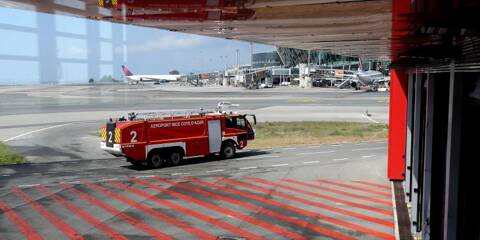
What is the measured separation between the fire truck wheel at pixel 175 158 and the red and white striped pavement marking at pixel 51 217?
8222mm

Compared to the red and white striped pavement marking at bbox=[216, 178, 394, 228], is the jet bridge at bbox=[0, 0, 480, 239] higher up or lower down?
higher up

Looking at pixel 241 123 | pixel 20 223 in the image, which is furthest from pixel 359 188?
pixel 20 223

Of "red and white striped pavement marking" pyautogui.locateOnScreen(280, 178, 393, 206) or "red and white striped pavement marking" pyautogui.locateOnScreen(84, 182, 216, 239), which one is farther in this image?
"red and white striped pavement marking" pyautogui.locateOnScreen(280, 178, 393, 206)

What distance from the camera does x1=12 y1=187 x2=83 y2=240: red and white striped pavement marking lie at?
44.2 feet

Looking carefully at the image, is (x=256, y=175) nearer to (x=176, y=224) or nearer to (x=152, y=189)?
(x=152, y=189)

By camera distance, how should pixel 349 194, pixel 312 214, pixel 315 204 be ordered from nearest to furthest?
pixel 312 214 < pixel 315 204 < pixel 349 194

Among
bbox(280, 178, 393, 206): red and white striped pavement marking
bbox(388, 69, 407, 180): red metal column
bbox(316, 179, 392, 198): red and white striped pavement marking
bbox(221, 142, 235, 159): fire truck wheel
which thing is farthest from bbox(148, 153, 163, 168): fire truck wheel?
bbox(388, 69, 407, 180): red metal column

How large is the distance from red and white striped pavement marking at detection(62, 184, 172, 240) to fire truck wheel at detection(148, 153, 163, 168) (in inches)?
224

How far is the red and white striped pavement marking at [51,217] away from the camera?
13.5m

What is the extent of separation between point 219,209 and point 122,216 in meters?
3.15

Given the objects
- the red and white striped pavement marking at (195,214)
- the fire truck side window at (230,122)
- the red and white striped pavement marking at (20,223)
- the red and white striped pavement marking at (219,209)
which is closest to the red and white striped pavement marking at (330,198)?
the red and white striped pavement marking at (219,209)

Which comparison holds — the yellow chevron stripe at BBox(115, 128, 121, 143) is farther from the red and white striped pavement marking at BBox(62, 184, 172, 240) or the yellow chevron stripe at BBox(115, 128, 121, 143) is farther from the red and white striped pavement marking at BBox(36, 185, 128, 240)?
the red and white striped pavement marking at BBox(36, 185, 128, 240)

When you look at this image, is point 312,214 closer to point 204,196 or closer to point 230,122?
point 204,196

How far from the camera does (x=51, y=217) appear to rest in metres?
15.3
